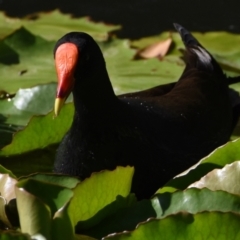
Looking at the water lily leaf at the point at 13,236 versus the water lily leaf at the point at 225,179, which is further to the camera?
the water lily leaf at the point at 225,179

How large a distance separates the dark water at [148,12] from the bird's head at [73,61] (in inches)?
63.6

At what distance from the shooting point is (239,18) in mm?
3383

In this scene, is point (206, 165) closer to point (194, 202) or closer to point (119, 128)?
point (194, 202)

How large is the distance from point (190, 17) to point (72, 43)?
6.06ft

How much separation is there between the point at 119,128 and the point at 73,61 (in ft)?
0.71

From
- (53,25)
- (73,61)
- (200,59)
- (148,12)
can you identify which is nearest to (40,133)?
(73,61)

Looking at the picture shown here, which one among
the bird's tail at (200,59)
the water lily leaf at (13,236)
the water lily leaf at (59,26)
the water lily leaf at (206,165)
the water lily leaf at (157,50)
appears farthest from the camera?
the water lily leaf at (59,26)

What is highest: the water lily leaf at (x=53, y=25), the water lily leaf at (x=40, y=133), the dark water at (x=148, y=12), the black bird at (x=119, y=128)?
the black bird at (x=119, y=128)

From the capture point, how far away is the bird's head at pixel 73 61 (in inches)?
62.5

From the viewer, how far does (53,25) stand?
2.81 metres

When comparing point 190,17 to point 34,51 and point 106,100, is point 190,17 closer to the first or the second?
point 34,51

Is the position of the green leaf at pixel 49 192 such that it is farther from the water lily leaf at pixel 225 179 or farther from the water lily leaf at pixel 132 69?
the water lily leaf at pixel 132 69

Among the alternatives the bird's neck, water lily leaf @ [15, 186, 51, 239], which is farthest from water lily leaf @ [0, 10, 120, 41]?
water lily leaf @ [15, 186, 51, 239]

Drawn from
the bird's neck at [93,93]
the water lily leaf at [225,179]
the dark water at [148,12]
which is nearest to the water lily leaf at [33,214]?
the water lily leaf at [225,179]
